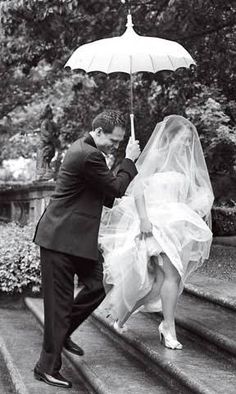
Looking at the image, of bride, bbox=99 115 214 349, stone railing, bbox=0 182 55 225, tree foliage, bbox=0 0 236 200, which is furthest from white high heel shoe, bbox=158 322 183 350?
stone railing, bbox=0 182 55 225

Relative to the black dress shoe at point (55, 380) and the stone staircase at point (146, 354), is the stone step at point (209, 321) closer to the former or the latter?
the stone staircase at point (146, 354)

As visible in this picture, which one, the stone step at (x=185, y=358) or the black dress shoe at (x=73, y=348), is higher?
the stone step at (x=185, y=358)

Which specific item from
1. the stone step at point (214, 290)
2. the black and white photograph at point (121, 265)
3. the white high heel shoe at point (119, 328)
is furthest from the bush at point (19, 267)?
the white high heel shoe at point (119, 328)

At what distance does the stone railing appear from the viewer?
10805mm

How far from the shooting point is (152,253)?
5.25 meters

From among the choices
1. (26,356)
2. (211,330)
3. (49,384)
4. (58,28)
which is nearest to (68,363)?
(26,356)

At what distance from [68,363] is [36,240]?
141cm

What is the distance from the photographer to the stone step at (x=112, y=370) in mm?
4617

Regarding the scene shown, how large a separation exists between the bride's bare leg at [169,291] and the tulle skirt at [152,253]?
0.20ft

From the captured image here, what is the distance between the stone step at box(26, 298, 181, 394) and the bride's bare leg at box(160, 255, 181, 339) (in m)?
0.41

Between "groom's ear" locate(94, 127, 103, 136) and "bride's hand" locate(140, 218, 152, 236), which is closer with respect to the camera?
"groom's ear" locate(94, 127, 103, 136)

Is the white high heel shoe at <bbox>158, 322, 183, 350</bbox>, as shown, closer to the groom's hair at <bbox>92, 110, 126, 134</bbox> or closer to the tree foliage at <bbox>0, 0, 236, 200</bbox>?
the groom's hair at <bbox>92, 110, 126, 134</bbox>

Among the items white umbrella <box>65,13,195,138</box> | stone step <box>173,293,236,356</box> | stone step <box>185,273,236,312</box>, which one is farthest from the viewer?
white umbrella <box>65,13,195,138</box>

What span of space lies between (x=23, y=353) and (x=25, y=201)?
21.9 ft
